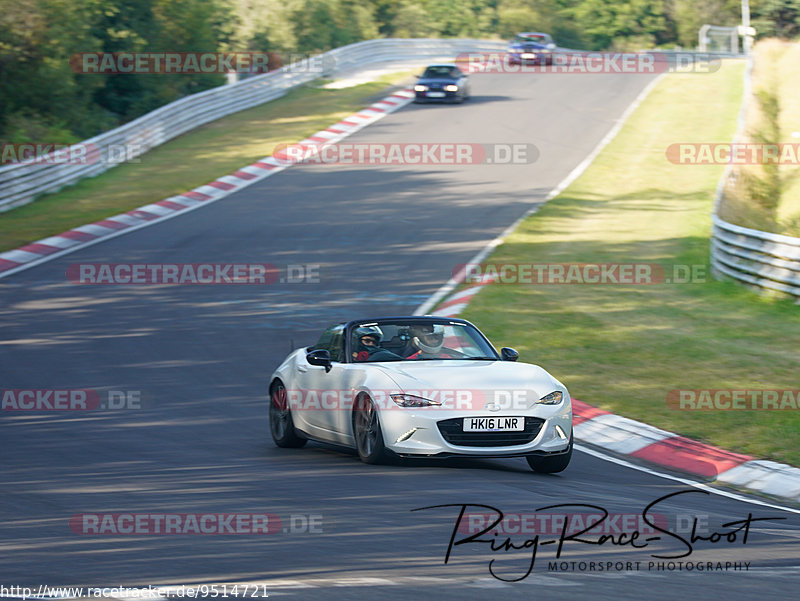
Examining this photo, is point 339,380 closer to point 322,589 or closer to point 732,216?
point 322,589

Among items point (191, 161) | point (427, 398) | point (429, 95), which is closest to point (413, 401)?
point (427, 398)

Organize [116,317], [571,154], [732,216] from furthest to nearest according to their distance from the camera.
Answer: [571,154], [732,216], [116,317]

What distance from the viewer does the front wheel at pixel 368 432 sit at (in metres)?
9.28

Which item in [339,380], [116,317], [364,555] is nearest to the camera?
[364,555]

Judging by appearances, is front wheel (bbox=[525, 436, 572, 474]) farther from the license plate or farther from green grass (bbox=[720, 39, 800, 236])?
green grass (bbox=[720, 39, 800, 236])

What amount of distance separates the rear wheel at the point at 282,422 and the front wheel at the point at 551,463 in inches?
99.5

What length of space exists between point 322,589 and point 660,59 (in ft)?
176

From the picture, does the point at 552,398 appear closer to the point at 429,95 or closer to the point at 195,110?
the point at 195,110

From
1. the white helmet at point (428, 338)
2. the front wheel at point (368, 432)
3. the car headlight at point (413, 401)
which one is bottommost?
the front wheel at point (368, 432)

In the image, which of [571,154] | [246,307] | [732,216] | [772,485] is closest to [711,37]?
[571,154]

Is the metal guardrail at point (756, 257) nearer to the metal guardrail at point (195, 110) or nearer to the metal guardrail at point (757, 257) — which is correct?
the metal guardrail at point (757, 257)

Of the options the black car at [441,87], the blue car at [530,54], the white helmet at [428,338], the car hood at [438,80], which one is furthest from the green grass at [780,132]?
the white helmet at [428,338]

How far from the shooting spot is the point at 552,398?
946 centimetres

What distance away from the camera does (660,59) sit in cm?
5606
